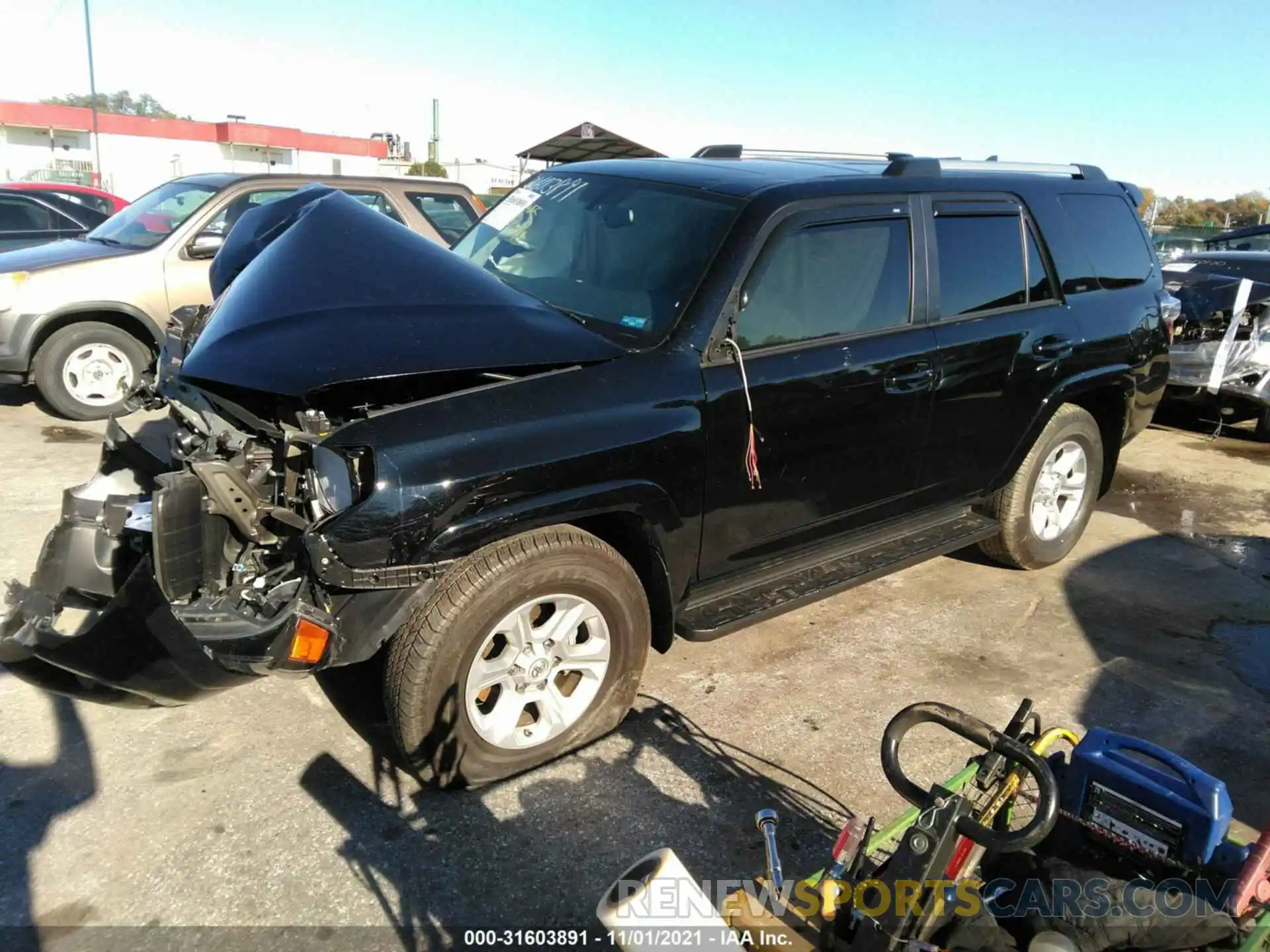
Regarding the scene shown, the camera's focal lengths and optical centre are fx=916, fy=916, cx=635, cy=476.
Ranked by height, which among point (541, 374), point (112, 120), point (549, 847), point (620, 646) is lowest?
point (549, 847)

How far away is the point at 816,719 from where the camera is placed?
3473 mm

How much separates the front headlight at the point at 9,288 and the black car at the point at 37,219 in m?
3.45

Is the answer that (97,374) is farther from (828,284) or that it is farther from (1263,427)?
(1263,427)

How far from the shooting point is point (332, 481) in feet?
8.66

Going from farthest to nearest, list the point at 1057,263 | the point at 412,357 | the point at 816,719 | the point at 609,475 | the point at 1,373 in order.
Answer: the point at 1,373
the point at 1057,263
the point at 816,719
the point at 609,475
the point at 412,357

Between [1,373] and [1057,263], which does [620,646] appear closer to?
[1057,263]

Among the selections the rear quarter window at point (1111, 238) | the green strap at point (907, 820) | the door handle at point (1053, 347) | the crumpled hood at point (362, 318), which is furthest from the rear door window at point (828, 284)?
the green strap at point (907, 820)

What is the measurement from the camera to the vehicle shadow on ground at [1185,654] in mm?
3412

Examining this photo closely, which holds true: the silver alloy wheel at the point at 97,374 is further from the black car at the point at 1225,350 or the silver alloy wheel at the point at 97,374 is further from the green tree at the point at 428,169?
the green tree at the point at 428,169

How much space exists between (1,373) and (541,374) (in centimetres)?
575

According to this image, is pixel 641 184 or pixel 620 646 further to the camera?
pixel 641 184

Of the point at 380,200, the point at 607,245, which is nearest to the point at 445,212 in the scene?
the point at 380,200

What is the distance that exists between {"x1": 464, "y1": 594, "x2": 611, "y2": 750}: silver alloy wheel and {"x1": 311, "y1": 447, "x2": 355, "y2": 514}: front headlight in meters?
0.60

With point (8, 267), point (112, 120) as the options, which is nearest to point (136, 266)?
point (8, 267)
